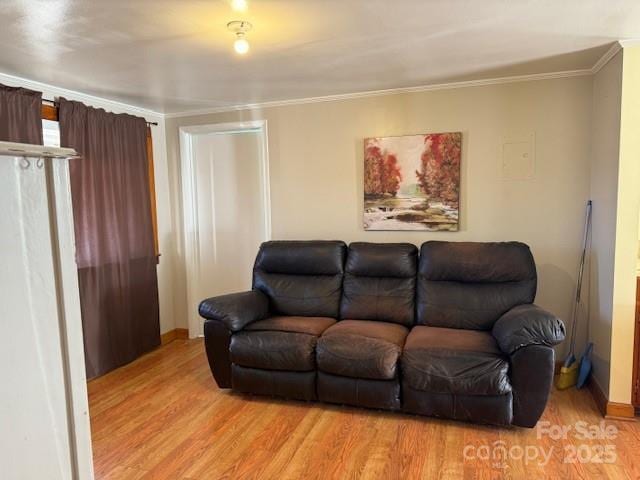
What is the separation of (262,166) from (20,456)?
3.57 metres

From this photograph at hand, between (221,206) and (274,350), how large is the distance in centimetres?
187

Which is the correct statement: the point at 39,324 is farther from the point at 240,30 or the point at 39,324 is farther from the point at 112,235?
the point at 112,235

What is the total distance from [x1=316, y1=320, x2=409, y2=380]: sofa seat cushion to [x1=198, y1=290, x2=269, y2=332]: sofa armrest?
1.89 feet

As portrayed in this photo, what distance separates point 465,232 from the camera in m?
3.45

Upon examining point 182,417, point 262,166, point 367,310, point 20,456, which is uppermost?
point 262,166

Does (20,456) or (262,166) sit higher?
(262,166)

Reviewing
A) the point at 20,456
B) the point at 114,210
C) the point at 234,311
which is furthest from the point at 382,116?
the point at 20,456

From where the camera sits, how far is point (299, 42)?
2402 mm

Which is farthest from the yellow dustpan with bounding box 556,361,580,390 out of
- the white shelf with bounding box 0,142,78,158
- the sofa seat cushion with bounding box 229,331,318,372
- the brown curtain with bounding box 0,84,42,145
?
the brown curtain with bounding box 0,84,42,145

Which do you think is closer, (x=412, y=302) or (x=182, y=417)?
(x=182, y=417)

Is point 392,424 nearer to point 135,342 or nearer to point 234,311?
point 234,311

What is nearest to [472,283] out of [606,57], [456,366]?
[456,366]

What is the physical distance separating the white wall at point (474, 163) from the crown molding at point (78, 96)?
2.84ft

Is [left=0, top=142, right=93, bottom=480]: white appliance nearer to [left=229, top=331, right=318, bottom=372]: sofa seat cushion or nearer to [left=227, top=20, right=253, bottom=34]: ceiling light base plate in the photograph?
[left=227, top=20, right=253, bottom=34]: ceiling light base plate
